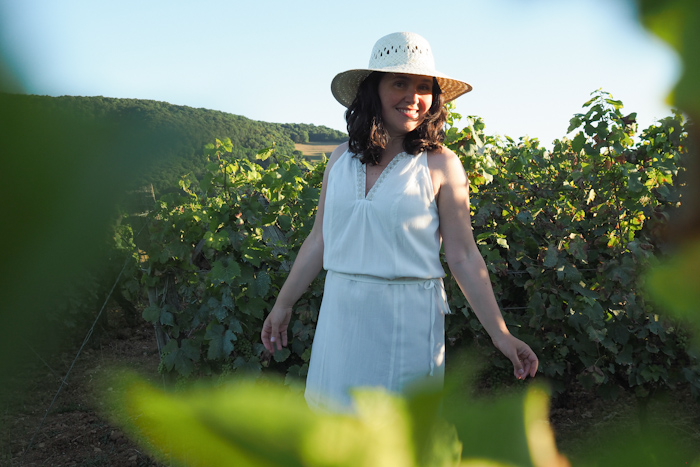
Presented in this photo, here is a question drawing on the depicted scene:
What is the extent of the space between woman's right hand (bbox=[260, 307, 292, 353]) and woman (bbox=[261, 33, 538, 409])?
232mm

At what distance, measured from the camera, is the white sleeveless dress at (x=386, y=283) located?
6.72ft

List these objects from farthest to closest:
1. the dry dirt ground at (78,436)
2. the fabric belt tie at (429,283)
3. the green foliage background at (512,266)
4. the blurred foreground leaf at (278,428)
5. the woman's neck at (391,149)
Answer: the dry dirt ground at (78,436) < the green foliage background at (512,266) < the woman's neck at (391,149) < the fabric belt tie at (429,283) < the blurred foreground leaf at (278,428)

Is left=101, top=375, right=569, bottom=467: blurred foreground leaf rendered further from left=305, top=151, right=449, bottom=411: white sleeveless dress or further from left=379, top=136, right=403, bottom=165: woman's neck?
left=379, top=136, right=403, bottom=165: woman's neck

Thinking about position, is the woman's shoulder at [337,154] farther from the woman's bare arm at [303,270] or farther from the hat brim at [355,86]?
the hat brim at [355,86]

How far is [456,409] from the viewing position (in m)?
0.30

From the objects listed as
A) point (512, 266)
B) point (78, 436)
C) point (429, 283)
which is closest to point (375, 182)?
point (429, 283)

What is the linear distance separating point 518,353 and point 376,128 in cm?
97

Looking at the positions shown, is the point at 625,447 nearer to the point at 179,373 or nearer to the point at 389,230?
the point at 389,230

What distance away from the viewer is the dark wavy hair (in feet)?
7.11

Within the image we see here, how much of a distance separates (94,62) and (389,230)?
175cm

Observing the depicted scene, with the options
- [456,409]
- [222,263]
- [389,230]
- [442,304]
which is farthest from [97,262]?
[222,263]

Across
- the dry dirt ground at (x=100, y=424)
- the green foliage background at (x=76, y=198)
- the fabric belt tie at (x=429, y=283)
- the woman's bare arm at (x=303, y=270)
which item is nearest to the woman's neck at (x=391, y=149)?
the woman's bare arm at (x=303, y=270)

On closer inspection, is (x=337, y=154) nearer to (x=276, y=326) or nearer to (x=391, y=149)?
(x=391, y=149)

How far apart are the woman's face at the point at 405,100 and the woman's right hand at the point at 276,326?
2.94 feet
